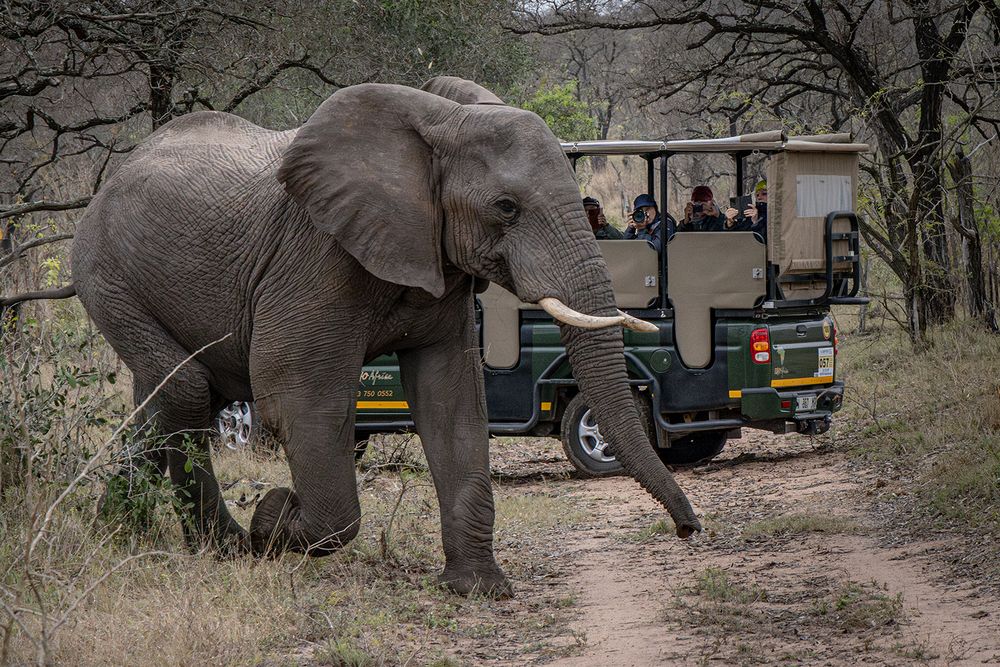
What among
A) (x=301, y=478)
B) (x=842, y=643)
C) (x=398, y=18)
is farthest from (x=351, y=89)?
(x=398, y=18)

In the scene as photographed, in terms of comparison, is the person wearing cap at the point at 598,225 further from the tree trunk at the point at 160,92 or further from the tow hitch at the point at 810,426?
the tree trunk at the point at 160,92

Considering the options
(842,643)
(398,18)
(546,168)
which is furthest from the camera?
(398,18)

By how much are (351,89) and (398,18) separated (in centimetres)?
845

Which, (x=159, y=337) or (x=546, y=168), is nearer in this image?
(x=546, y=168)

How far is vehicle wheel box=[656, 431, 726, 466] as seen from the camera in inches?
484

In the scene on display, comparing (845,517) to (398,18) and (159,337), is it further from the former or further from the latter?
(398,18)

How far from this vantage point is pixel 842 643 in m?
5.65

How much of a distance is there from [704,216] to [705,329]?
1.37m

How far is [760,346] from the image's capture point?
36.5ft

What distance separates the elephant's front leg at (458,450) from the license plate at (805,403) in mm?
4978

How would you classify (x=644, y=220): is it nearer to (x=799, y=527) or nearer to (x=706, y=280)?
(x=706, y=280)

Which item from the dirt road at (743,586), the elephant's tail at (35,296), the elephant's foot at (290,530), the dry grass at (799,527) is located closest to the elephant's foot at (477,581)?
the dirt road at (743,586)

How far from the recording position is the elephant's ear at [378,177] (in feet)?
20.5

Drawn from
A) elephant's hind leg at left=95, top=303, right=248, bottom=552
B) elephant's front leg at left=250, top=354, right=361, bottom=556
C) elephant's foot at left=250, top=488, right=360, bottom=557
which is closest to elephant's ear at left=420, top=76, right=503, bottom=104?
elephant's front leg at left=250, top=354, right=361, bottom=556
